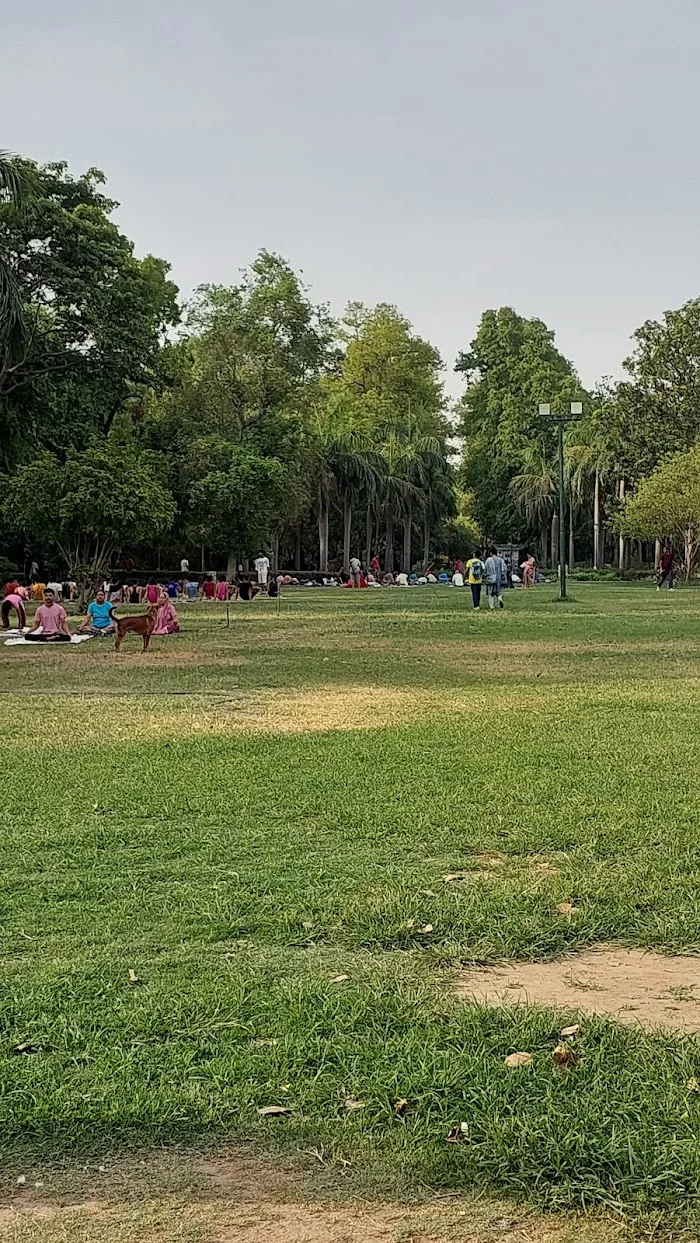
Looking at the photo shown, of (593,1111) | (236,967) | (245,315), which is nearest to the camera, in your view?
(593,1111)

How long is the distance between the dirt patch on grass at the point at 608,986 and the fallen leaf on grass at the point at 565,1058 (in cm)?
36

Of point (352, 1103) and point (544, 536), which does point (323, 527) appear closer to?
point (544, 536)

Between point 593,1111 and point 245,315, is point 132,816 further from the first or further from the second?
point 245,315

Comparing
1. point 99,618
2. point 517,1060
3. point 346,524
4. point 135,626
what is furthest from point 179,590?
point 517,1060

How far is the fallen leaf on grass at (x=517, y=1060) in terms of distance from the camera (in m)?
3.22

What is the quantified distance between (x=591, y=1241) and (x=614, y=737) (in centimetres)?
638

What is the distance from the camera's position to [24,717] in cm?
1026

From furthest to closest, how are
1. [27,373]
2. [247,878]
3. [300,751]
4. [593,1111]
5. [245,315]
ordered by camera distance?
[245,315]
[27,373]
[300,751]
[247,878]
[593,1111]

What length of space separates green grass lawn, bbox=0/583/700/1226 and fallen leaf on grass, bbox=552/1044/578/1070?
3cm

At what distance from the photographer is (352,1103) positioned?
3021mm

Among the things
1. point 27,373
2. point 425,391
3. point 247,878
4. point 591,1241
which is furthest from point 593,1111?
point 425,391

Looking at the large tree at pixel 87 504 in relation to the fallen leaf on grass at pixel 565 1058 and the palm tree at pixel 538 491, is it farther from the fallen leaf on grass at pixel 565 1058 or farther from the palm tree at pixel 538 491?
the palm tree at pixel 538 491

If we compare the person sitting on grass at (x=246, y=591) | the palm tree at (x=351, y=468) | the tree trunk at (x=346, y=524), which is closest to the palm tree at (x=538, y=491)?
the palm tree at (x=351, y=468)

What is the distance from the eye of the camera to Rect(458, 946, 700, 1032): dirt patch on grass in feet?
11.9
